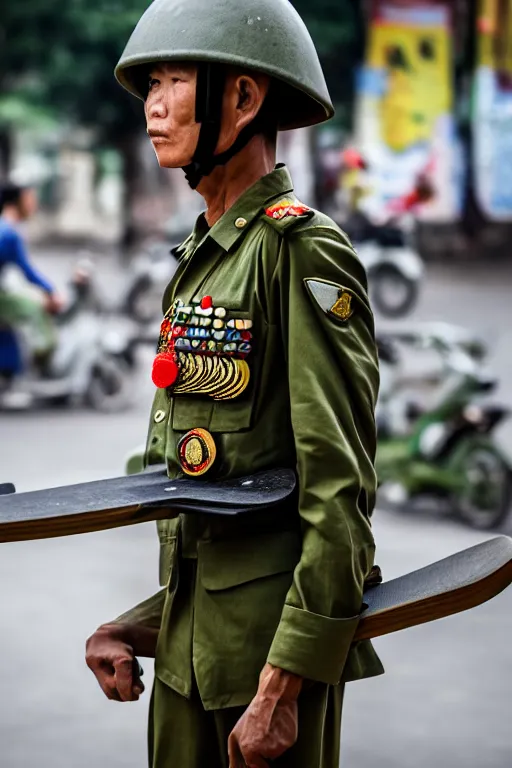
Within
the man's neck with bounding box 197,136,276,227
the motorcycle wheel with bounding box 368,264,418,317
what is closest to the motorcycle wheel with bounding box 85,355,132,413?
the motorcycle wheel with bounding box 368,264,418,317

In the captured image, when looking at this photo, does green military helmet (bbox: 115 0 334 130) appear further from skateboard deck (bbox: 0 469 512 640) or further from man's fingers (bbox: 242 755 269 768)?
man's fingers (bbox: 242 755 269 768)

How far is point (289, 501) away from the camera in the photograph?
2.01m

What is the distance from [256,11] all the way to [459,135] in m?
17.3

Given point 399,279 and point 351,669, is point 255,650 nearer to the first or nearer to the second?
point 351,669

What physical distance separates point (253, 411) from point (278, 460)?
82 mm

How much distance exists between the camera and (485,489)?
6.65m

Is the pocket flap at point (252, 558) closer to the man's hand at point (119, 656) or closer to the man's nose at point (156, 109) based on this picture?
the man's hand at point (119, 656)

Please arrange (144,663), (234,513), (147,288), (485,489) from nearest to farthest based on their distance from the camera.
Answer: (234,513)
(144,663)
(485,489)
(147,288)

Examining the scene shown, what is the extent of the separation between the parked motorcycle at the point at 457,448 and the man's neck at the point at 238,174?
4.54 metres

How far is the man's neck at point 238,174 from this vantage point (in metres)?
2.13

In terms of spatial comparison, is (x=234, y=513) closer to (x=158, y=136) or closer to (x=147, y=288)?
(x=158, y=136)

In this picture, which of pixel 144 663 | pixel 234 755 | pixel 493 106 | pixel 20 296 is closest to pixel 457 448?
pixel 144 663

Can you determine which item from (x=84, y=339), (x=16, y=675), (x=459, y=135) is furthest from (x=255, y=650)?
(x=459, y=135)

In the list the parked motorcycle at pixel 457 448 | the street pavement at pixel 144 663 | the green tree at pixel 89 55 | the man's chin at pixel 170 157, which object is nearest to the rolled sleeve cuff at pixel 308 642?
the man's chin at pixel 170 157
